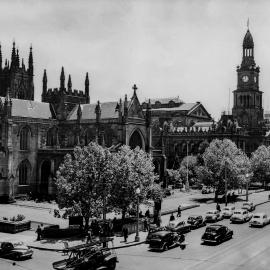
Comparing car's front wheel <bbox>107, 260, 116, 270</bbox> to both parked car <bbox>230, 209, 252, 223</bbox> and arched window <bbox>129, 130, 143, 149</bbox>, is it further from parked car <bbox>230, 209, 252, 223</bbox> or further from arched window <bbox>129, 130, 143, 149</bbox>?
arched window <bbox>129, 130, 143, 149</bbox>

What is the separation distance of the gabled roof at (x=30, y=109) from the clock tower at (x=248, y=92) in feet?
249

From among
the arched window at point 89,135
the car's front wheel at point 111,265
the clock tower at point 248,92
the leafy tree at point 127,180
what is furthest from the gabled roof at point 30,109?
the clock tower at point 248,92

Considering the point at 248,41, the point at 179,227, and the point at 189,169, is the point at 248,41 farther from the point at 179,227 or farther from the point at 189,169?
the point at 179,227

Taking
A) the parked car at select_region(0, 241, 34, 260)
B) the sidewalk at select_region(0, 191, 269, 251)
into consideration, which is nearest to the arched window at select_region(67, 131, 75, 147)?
the sidewalk at select_region(0, 191, 269, 251)

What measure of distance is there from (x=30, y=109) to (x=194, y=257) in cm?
5788

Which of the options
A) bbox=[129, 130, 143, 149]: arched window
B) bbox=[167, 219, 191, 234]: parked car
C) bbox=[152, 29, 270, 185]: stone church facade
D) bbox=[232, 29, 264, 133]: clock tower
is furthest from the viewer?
bbox=[232, 29, 264, 133]: clock tower

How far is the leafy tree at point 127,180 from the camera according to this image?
48.9 meters

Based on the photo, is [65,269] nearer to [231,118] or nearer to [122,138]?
[122,138]

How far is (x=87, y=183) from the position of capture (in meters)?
47.3

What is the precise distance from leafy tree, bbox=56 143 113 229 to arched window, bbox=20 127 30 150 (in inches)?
1309

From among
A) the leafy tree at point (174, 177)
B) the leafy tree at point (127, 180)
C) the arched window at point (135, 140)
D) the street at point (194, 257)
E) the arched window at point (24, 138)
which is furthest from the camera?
the leafy tree at point (174, 177)

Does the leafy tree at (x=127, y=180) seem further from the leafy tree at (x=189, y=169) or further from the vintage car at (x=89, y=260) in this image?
the leafy tree at (x=189, y=169)

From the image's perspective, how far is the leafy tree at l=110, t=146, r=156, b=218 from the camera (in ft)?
160

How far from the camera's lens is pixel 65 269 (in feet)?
95.3
